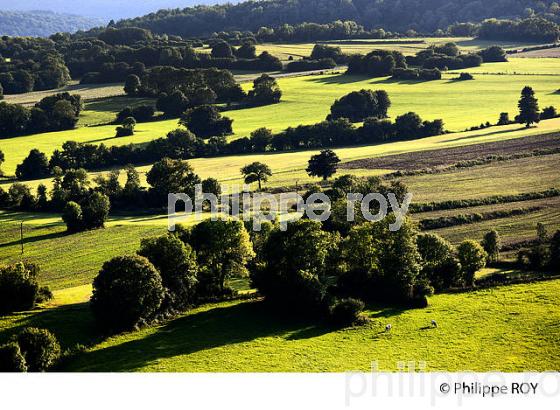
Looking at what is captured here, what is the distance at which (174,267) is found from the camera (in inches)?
1028

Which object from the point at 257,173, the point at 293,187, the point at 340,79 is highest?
the point at 340,79

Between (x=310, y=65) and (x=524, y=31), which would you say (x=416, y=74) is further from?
(x=524, y=31)

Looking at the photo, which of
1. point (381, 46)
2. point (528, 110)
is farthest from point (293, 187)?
point (381, 46)

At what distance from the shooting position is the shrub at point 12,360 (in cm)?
2014

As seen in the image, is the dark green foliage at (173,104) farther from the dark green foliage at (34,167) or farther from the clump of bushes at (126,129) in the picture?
the dark green foliage at (34,167)

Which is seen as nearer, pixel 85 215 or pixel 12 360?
pixel 12 360

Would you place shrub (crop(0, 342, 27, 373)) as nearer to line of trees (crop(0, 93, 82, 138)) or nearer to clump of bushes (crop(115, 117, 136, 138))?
clump of bushes (crop(115, 117, 136, 138))

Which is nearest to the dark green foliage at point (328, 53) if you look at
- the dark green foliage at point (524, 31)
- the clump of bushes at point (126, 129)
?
the dark green foliage at point (524, 31)

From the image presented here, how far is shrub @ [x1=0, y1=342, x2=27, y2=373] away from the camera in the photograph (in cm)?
2014

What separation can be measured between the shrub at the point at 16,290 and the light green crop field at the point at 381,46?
75.8 meters

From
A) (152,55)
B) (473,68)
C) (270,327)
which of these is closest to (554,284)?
(270,327)

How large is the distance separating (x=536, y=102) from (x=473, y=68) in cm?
2744

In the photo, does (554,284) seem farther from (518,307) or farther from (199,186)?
(199,186)

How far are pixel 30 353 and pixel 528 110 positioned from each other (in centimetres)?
4642
